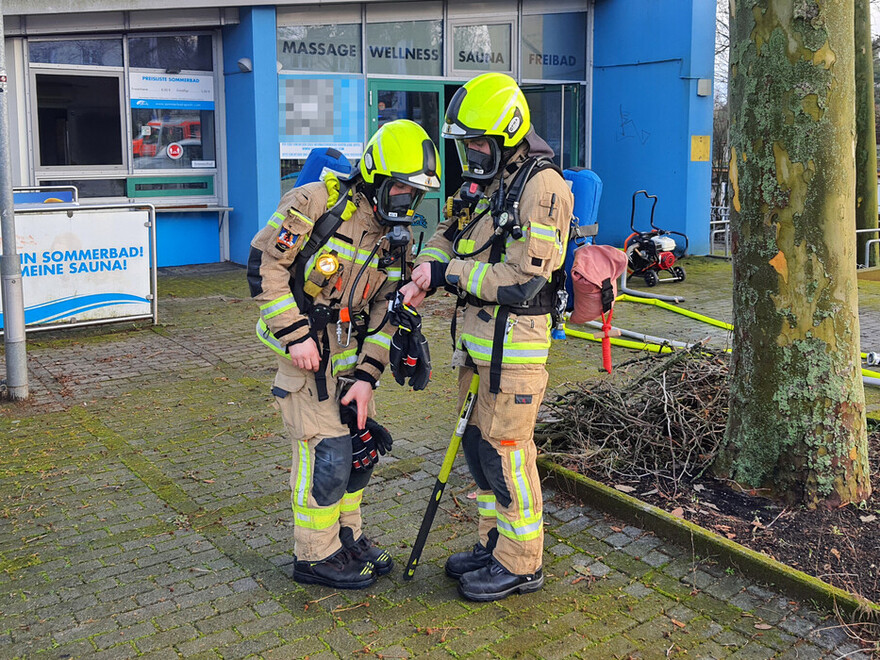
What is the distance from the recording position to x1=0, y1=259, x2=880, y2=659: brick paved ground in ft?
12.4

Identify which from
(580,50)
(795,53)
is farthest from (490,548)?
(580,50)

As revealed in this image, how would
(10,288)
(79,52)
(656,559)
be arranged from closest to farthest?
(656,559)
(10,288)
(79,52)

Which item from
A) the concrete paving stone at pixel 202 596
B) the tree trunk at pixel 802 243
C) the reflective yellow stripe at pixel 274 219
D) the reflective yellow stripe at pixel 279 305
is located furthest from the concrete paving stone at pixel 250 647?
the tree trunk at pixel 802 243

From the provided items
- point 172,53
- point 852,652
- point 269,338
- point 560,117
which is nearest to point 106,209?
point 172,53

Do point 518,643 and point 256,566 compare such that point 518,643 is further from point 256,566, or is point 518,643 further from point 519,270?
point 519,270

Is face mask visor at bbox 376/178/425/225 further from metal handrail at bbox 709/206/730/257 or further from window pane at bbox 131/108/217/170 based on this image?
window pane at bbox 131/108/217/170

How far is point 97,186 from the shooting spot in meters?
12.7

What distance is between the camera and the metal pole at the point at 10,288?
686 centimetres

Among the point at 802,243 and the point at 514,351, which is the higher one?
the point at 802,243

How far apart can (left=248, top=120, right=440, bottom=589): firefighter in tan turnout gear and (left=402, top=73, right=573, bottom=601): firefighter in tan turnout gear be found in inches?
9.6

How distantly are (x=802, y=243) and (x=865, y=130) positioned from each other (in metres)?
10.0

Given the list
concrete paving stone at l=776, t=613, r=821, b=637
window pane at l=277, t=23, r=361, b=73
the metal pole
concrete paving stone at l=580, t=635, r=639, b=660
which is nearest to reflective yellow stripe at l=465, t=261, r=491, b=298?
concrete paving stone at l=580, t=635, r=639, b=660

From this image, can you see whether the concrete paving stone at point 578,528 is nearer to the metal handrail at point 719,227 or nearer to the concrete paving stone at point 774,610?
the concrete paving stone at point 774,610

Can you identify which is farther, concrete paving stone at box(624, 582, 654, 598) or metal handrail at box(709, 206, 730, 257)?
metal handrail at box(709, 206, 730, 257)
